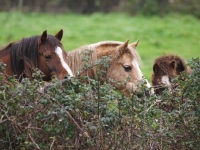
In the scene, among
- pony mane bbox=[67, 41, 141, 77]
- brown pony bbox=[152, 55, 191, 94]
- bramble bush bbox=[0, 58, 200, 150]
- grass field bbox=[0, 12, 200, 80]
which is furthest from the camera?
grass field bbox=[0, 12, 200, 80]

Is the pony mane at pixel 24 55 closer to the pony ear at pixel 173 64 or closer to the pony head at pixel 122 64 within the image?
the pony head at pixel 122 64

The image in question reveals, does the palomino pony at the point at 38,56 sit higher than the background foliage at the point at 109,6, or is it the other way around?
the background foliage at the point at 109,6

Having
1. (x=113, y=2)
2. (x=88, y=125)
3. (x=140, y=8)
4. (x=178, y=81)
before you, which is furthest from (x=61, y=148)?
(x=113, y=2)

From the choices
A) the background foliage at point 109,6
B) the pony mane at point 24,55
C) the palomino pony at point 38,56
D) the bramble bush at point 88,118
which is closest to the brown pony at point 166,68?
the palomino pony at point 38,56

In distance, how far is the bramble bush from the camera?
18.0ft

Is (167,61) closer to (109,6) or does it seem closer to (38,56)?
(38,56)

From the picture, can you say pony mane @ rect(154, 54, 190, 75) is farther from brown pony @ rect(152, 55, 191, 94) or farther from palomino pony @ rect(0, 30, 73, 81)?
palomino pony @ rect(0, 30, 73, 81)

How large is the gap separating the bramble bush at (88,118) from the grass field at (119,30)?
12.0 m

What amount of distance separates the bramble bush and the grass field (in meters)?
12.0

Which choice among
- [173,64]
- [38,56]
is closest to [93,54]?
[38,56]

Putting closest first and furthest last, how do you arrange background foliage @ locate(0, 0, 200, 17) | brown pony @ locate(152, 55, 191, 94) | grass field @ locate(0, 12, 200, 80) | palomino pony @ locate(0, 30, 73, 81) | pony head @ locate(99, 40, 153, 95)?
palomino pony @ locate(0, 30, 73, 81)
pony head @ locate(99, 40, 153, 95)
brown pony @ locate(152, 55, 191, 94)
grass field @ locate(0, 12, 200, 80)
background foliage @ locate(0, 0, 200, 17)

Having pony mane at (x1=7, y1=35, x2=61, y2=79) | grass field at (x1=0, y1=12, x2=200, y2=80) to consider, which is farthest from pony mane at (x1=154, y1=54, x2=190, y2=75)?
grass field at (x1=0, y1=12, x2=200, y2=80)

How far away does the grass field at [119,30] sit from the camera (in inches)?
818

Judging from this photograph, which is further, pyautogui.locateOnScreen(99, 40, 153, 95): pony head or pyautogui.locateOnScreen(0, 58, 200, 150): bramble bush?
pyautogui.locateOnScreen(99, 40, 153, 95): pony head
